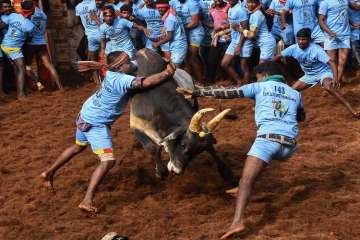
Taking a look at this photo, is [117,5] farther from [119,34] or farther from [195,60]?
[195,60]

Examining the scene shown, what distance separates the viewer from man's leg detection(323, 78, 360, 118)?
10.4m

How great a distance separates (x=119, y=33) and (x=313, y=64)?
3.83 meters

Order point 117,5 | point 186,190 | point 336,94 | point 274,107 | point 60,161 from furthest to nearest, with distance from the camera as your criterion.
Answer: point 117,5, point 336,94, point 186,190, point 60,161, point 274,107

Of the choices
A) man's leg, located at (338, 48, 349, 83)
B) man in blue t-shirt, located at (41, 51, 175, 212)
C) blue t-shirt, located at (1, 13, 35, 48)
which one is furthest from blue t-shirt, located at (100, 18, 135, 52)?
man in blue t-shirt, located at (41, 51, 175, 212)

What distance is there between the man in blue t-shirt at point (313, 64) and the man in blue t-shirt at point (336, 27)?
172 centimetres

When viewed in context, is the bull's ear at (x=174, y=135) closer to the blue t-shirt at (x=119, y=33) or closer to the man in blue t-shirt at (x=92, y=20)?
the blue t-shirt at (x=119, y=33)

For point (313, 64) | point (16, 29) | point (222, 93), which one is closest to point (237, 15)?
point (313, 64)

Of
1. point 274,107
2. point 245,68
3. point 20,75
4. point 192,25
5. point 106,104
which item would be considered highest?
point 274,107

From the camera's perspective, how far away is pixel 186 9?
13.0 m

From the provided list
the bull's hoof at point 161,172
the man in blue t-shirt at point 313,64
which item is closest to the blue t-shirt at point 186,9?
the man in blue t-shirt at point 313,64

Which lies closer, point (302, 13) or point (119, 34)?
point (302, 13)

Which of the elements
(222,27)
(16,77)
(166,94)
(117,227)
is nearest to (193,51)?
(222,27)

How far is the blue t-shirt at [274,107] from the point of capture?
6.98 meters

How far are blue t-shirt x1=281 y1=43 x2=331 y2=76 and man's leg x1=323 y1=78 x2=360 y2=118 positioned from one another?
226 mm
